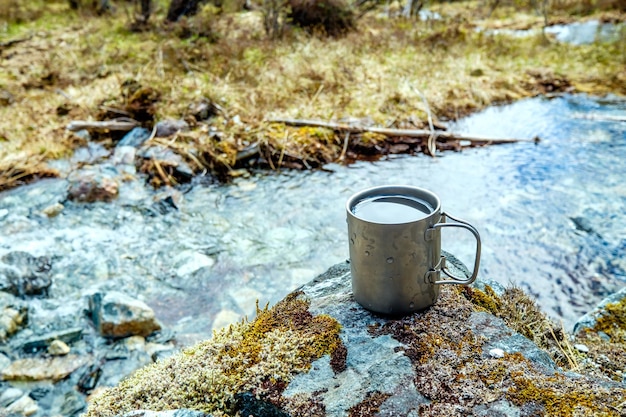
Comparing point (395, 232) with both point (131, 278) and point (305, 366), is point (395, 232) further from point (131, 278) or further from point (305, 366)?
point (131, 278)

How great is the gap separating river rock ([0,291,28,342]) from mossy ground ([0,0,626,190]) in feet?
10.2

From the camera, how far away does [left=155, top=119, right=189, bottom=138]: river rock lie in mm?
7309

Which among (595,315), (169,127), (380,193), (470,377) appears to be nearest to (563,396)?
(470,377)

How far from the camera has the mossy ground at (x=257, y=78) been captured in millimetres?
7254

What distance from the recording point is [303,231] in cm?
536

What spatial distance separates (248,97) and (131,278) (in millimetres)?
4729

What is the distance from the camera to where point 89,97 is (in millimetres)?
8656

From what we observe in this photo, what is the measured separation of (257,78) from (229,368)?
8442 mm

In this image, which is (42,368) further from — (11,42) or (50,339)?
(11,42)

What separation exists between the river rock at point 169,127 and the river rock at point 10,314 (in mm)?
3870

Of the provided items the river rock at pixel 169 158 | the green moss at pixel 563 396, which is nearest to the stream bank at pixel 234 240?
the river rock at pixel 169 158

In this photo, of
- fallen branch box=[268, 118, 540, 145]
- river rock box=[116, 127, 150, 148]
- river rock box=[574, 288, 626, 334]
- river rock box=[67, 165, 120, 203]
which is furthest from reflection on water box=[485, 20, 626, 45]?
river rock box=[574, 288, 626, 334]

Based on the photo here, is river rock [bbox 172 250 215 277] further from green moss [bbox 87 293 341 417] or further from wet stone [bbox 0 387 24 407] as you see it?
green moss [bbox 87 293 341 417]

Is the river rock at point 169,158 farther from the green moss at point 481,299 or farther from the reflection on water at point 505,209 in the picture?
the green moss at point 481,299
